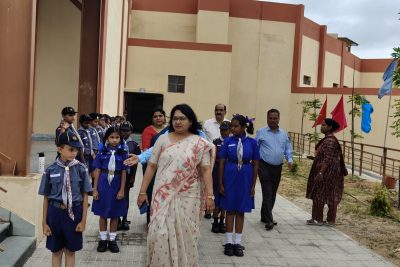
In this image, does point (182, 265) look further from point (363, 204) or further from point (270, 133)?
point (363, 204)

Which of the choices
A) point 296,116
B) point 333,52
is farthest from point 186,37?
point 333,52

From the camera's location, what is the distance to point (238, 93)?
2472 cm

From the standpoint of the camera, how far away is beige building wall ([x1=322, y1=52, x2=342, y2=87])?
29217 mm

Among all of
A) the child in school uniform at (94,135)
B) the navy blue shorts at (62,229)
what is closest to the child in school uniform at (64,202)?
the navy blue shorts at (62,229)

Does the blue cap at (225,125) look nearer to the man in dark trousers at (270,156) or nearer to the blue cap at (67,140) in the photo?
the man in dark trousers at (270,156)

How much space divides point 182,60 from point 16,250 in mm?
17271

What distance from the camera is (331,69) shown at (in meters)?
29.8

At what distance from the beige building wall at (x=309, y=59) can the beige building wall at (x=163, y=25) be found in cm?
694

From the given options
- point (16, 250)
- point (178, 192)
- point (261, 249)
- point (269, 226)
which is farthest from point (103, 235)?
point (269, 226)

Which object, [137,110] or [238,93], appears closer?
[137,110]

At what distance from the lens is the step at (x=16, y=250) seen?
4.04 meters

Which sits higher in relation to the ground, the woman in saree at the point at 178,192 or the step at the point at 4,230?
the woman in saree at the point at 178,192

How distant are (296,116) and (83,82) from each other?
16532 millimetres

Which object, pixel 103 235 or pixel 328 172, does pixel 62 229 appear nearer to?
pixel 103 235
